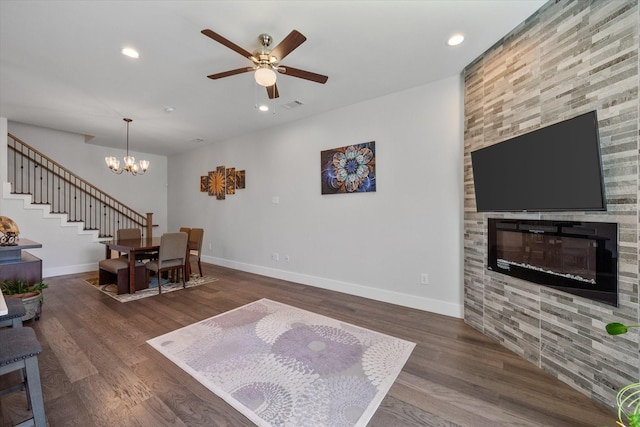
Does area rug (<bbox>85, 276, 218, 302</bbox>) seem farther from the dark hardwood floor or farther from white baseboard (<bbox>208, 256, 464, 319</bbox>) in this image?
white baseboard (<bbox>208, 256, 464, 319</bbox>)

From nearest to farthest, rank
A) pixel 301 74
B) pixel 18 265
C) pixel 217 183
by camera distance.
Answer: pixel 301 74, pixel 18 265, pixel 217 183

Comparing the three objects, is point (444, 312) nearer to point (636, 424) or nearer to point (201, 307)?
point (636, 424)

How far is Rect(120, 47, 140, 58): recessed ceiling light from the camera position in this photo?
2.54m

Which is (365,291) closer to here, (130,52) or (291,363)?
(291,363)

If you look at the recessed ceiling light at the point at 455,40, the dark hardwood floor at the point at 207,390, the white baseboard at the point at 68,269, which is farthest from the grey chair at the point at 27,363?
the white baseboard at the point at 68,269

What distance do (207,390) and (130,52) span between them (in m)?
3.24

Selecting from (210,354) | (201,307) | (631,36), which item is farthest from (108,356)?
(631,36)

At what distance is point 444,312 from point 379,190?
70.6 inches

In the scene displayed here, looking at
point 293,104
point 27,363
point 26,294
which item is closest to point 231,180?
point 293,104

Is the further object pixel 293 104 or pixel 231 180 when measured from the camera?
pixel 231 180

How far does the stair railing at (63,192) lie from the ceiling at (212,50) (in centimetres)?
123

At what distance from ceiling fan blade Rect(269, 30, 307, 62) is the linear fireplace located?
249cm

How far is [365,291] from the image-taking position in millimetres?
3826

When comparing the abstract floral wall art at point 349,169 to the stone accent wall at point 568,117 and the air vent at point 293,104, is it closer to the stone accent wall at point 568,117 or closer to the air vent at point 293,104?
the air vent at point 293,104
